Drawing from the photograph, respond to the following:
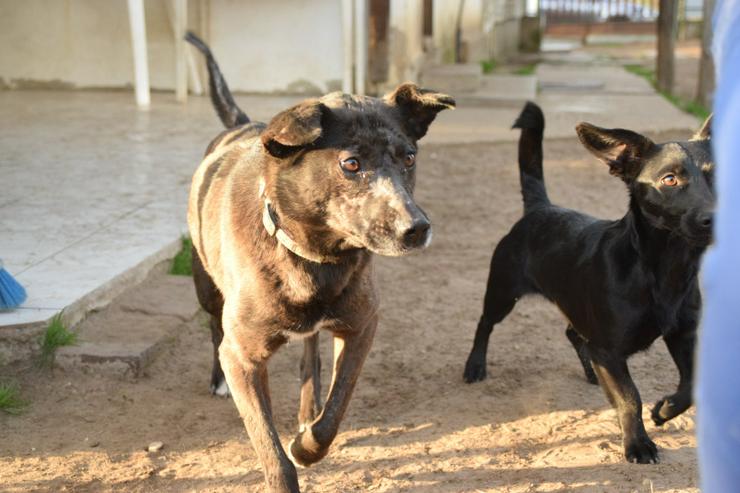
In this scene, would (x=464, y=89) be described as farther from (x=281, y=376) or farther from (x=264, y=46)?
(x=281, y=376)

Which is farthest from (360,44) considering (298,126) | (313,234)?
(298,126)

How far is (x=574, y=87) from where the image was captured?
1480cm

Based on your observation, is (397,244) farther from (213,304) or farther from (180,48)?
(180,48)

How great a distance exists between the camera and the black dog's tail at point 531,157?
474 cm

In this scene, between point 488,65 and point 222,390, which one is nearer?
point 222,390

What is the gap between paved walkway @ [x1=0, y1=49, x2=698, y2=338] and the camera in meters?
5.13

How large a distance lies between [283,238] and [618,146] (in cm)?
145

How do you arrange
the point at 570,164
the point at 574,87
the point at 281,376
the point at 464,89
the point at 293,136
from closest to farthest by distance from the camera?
the point at 293,136 < the point at 281,376 < the point at 570,164 < the point at 464,89 < the point at 574,87

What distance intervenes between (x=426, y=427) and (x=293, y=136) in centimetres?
156

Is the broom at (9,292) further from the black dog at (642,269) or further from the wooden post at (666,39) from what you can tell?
the wooden post at (666,39)

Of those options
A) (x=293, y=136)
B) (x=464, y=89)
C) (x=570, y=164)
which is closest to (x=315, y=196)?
(x=293, y=136)

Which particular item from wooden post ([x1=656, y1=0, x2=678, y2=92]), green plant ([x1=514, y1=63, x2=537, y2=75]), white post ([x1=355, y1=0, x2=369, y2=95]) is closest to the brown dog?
white post ([x1=355, y1=0, x2=369, y2=95])

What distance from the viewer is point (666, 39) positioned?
15.0 metres

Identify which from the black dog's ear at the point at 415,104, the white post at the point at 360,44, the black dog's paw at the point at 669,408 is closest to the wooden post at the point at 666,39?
the white post at the point at 360,44
